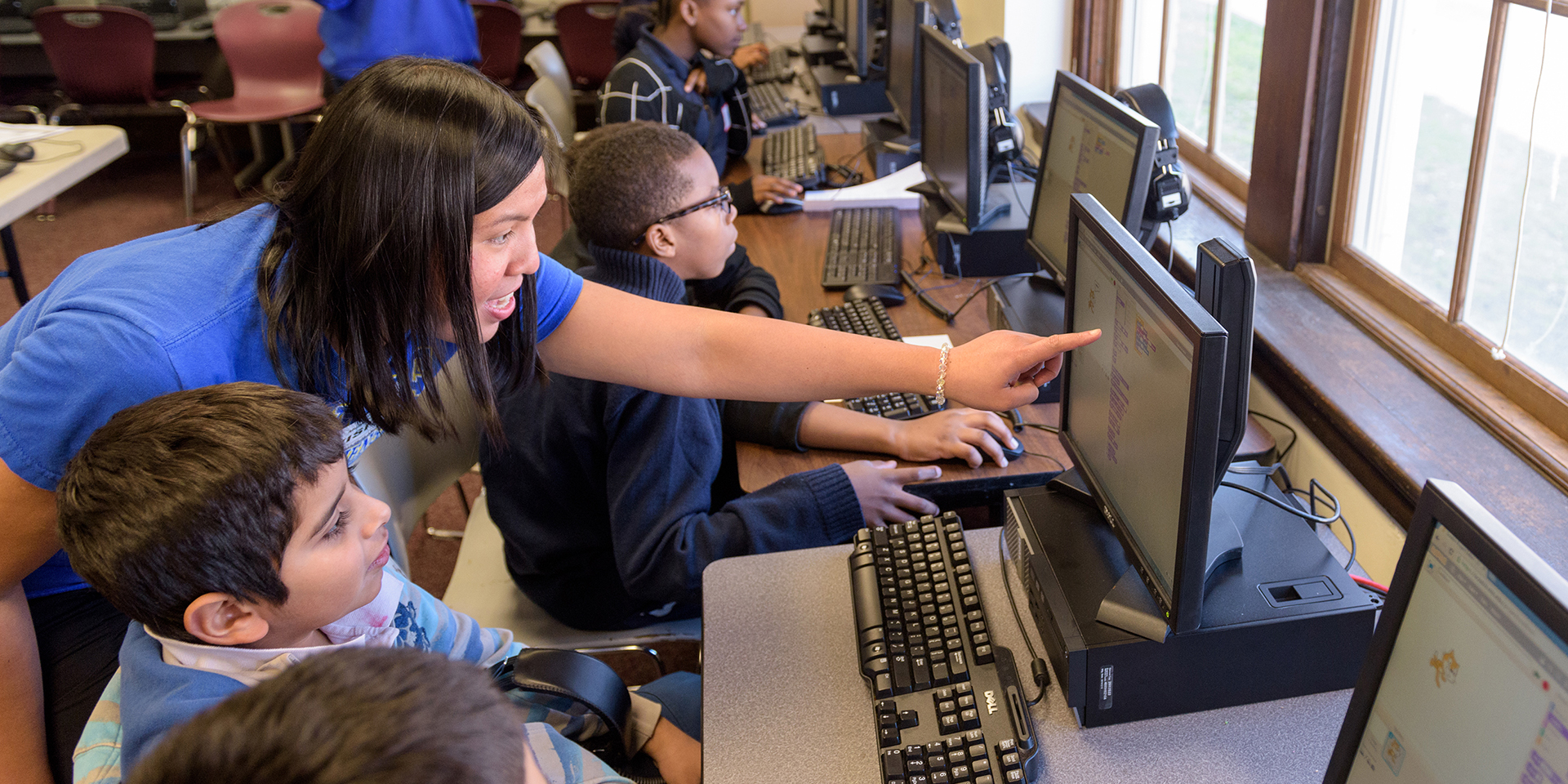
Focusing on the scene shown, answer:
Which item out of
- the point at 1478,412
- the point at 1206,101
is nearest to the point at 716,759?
the point at 1478,412

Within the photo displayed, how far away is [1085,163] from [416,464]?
116 centimetres

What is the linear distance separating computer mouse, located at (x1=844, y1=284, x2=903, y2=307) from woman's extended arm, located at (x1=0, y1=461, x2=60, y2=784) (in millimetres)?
1430

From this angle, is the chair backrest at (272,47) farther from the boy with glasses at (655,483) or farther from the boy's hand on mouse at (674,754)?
the boy's hand on mouse at (674,754)

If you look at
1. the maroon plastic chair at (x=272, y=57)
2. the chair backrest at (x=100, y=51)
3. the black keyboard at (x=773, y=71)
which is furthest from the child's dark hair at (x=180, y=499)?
the chair backrest at (x=100, y=51)

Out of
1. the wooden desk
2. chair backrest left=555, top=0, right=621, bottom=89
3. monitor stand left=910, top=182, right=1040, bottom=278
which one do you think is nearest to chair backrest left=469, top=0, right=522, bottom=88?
chair backrest left=555, top=0, right=621, bottom=89

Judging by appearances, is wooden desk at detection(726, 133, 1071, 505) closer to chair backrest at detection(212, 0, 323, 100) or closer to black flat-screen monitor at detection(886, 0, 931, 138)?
black flat-screen monitor at detection(886, 0, 931, 138)

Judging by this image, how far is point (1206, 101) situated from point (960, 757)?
6.45ft

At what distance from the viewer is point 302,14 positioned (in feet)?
17.0

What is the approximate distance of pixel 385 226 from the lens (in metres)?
1.01

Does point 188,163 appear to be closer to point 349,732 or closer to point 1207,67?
point 1207,67

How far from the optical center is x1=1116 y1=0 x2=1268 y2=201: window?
7.29 feet

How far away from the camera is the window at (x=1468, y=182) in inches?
53.0

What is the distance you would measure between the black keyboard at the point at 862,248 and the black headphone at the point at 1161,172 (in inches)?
25.5

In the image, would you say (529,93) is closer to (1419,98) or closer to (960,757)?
(1419,98)
